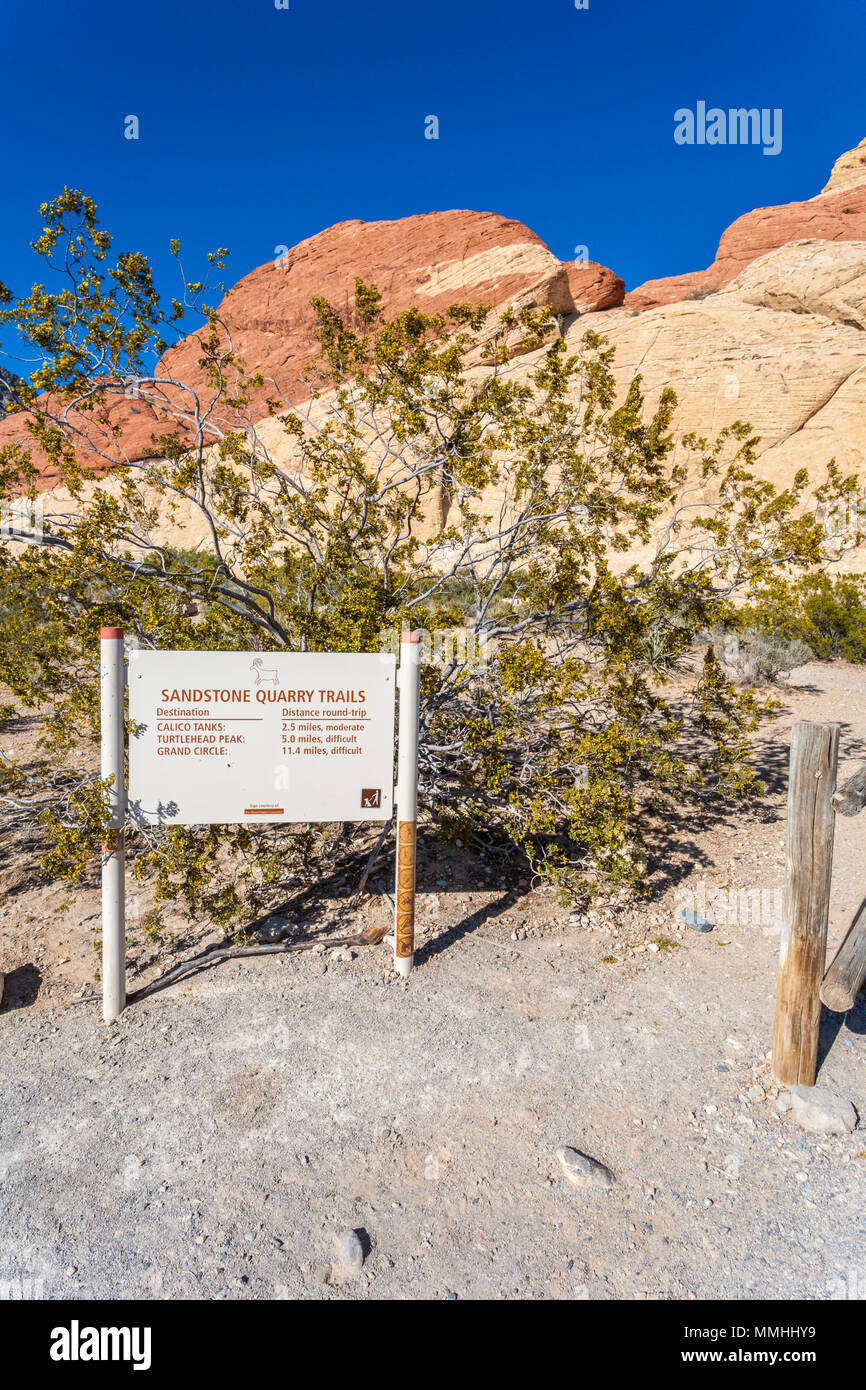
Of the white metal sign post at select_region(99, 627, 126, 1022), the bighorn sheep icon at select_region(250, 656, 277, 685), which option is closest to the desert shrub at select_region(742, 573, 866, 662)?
the bighorn sheep icon at select_region(250, 656, 277, 685)

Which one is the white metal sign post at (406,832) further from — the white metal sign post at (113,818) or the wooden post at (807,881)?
the wooden post at (807,881)

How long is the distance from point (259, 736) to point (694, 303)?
972 inches

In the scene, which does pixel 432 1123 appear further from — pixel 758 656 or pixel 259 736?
pixel 758 656

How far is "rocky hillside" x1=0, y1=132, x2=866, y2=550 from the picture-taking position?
1992 cm

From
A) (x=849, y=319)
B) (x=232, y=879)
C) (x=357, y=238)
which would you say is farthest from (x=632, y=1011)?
(x=357, y=238)

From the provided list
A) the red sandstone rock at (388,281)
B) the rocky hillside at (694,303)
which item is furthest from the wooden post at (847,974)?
the red sandstone rock at (388,281)

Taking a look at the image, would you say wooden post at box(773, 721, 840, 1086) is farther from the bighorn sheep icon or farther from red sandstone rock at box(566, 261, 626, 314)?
red sandstone rock at box(566, 261, 626, 314)

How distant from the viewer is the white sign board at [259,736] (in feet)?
11.1

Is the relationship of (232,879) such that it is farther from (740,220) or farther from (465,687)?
(740,220)

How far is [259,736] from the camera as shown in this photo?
137 inches

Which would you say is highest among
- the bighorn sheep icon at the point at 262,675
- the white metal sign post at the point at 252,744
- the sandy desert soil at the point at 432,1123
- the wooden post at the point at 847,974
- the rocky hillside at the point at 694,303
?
the rocky hillside at the point at 694,303

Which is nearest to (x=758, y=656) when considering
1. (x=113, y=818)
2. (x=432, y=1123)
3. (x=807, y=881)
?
(x=807, y=881)

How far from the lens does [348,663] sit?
354cm

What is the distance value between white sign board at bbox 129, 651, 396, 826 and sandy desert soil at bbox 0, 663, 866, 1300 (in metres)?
0.98
